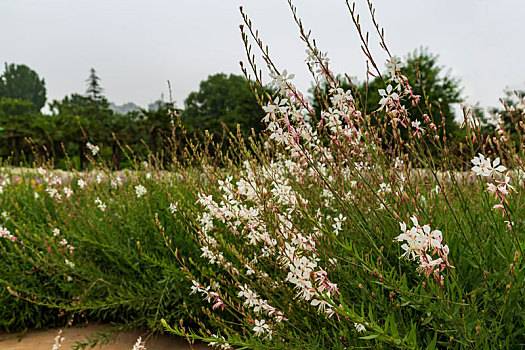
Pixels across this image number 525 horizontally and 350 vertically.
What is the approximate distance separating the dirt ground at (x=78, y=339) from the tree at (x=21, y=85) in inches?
4160

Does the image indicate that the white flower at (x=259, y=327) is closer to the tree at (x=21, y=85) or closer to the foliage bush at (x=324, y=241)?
the foliage bush at (x=324, y=241)

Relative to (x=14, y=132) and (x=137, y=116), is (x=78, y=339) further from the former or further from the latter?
(x=137, y=116)

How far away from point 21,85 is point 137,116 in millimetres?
68974

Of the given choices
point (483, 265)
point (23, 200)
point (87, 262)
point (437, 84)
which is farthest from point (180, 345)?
point (437, 84)

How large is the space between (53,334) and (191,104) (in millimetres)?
52229

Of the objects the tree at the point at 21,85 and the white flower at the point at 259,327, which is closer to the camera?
the white flower at the point at 259,327

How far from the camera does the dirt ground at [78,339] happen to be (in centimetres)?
320

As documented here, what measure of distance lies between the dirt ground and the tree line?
1661 millimetres

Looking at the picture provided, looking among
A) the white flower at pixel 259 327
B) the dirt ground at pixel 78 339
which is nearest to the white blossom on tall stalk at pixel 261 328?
the white flower at pixel 259 327

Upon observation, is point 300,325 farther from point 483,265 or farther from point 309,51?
point 309,51

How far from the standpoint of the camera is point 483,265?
Result: 1.86m

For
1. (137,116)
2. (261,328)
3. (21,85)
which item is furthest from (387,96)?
(21,85)

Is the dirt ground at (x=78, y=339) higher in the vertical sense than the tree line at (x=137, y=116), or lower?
lower

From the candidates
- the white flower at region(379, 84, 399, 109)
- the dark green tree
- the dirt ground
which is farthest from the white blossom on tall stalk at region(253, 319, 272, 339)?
the dark green tree
